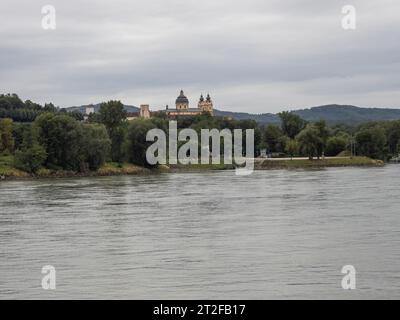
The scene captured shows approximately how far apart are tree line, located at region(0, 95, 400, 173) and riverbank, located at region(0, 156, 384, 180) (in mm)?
1322

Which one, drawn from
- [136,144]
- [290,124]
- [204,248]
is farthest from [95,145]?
[204,248]

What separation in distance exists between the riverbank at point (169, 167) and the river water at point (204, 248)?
49177mm

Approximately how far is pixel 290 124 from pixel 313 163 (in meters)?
30.1

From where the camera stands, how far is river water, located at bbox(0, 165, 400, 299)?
18.6 meters

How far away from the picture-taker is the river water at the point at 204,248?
18.6m

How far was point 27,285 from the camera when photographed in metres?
19.4

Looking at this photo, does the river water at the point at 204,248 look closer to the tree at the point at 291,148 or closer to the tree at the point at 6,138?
the tree at the point at 6,138

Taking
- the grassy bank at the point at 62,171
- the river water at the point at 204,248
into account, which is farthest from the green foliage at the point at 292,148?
the river water at the point at 204,248

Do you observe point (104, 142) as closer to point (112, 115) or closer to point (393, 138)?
point (112, 115)

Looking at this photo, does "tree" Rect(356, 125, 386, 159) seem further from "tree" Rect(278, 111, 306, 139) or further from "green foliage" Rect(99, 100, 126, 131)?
"green foliage" Rect(99, 100, 126, 131)

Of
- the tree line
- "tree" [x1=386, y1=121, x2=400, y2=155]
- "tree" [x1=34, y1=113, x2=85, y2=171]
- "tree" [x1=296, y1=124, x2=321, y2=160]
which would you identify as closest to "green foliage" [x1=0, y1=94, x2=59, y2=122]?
the tree line

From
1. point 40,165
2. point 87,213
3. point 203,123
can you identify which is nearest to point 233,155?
point 203,123

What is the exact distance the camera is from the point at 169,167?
11062cm
